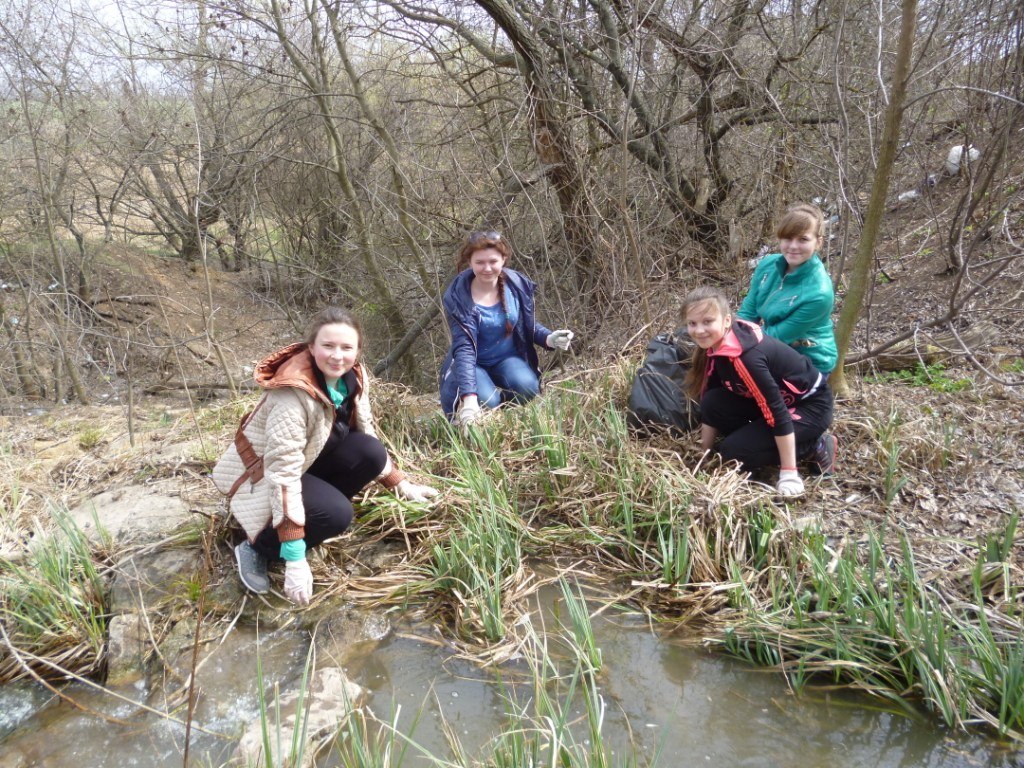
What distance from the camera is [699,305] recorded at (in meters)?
2.90

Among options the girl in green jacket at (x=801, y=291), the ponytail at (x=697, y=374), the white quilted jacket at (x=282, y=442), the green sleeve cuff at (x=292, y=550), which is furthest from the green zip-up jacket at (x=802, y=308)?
the green sleeve cuff at (x=292, y=550)

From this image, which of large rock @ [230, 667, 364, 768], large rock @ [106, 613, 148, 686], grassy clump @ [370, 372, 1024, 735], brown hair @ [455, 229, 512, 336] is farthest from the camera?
brown hair @ [455, 229, 512, 336]

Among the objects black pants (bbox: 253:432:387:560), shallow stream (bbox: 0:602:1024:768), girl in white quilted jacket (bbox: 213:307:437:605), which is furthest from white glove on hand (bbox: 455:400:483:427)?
shallow stream (bbox: 0:602:1024:768)

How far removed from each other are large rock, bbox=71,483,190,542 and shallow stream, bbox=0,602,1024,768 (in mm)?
734

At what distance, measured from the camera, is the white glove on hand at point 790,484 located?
9.74 feet

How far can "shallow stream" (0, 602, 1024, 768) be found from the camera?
2004mm

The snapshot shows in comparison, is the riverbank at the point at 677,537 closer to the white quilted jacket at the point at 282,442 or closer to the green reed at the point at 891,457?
the green reed at the point at 891,457

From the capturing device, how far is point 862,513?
2.93m

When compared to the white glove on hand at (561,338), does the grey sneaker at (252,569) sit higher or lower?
lower

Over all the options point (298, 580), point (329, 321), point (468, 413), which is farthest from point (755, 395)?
point (298, 580)

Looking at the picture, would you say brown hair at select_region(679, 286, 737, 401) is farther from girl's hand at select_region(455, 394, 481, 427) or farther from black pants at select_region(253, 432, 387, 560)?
black pants at select_region(253, 432, 387, 560)

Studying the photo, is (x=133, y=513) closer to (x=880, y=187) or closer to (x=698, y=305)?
(x=698, y=305)

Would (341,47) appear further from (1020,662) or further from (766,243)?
(1020,662)

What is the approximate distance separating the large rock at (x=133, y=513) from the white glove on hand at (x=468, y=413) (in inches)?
54.5
